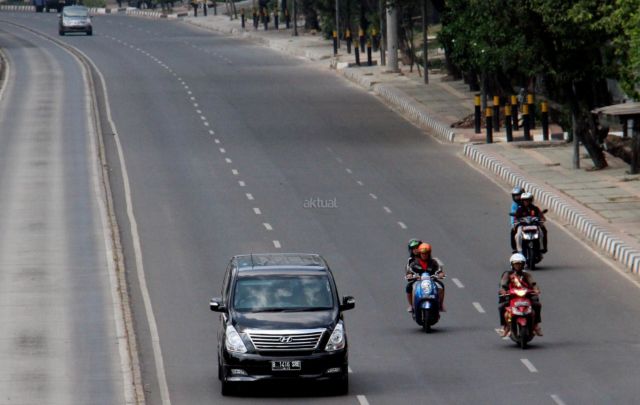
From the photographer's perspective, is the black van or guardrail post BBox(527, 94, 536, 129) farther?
guardrail post BBox(527, 94, 536, 129)

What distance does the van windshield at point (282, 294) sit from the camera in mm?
21500

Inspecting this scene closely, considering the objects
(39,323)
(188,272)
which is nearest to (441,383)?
(39,323)

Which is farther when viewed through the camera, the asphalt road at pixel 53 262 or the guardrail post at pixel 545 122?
the guardrail post at pixel 545 122

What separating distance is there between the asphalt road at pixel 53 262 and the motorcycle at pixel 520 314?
221 inches

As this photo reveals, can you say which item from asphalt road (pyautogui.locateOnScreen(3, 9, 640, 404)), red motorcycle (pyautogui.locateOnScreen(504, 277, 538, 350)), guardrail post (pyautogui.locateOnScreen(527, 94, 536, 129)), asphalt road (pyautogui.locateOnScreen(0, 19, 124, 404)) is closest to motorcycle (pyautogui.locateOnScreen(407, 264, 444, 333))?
asphalt road (pyautogui.locateOnScreen(3, 9, 640, 404))

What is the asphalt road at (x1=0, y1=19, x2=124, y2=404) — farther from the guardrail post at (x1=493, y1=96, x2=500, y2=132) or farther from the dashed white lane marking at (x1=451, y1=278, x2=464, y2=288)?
the guardrail post at (x1=493, y1=96, x2=500, y2=132)

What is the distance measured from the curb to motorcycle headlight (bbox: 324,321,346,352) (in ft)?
37.0

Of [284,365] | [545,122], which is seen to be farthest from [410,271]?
[545,122]

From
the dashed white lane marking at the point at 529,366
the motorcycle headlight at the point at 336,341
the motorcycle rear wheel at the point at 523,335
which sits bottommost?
the dashed white lane marking at the point at 529,366

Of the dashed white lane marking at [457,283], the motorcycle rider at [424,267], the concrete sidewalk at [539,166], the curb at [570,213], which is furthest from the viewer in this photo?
the concrete sidewalk at [539,166]

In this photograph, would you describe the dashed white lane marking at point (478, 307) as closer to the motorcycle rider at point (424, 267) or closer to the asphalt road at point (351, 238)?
the asphalt road at point (351, 238)

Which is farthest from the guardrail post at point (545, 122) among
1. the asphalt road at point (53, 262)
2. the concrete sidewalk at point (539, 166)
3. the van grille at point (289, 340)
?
the van grille at point (289, 340)

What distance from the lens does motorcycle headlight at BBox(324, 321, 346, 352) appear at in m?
20.7

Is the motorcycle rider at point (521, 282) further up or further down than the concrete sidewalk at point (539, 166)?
further up
